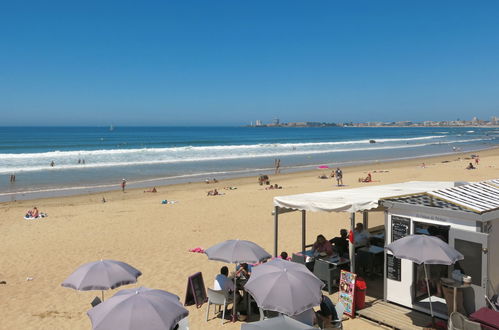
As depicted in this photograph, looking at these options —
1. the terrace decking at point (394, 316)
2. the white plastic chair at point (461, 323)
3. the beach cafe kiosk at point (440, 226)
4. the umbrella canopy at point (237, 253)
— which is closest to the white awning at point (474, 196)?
the beach cafe kiosk at point (440, 226)

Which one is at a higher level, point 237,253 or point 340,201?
point 340,201

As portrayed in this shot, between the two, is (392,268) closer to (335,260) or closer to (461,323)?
(335,260)

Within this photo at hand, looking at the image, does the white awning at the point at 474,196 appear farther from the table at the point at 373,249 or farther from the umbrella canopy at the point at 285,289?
the umbrella canopy at the point at 285,289

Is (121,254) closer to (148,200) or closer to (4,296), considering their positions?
(4,296)

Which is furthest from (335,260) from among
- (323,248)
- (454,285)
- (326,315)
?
(454,285)

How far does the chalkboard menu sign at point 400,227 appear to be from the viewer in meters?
6.97

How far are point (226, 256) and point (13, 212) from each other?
51.9 ft

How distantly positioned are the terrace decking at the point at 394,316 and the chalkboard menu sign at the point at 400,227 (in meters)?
1.25

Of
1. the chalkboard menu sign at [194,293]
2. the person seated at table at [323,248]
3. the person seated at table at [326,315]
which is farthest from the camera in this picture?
the person seated at table at [323,248]

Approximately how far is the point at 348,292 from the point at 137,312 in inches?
164

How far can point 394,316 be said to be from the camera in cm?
690

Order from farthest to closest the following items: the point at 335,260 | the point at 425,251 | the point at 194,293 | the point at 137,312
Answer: the point at 335,260, the point at 194,293, the point at 425,251, the point at 137,312

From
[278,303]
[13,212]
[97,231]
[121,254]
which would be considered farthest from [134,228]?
[278,303]

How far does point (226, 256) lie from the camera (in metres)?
7.06
